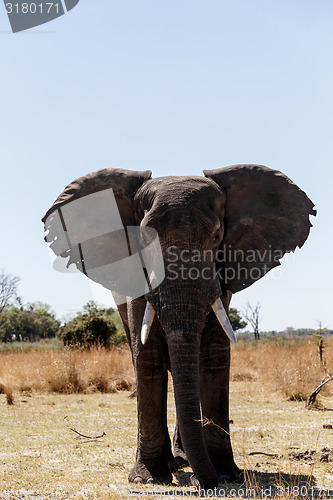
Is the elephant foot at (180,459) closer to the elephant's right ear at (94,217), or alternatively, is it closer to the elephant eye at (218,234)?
the elephant's right ear at (94,217)

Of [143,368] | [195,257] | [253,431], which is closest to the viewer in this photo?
[195,257]

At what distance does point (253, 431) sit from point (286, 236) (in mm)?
3595

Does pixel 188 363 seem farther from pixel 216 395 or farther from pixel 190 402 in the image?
pixel 216 395

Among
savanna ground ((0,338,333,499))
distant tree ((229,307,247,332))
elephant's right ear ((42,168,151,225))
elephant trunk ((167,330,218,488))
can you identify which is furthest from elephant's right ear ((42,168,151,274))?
distant tree ((229,307,247,332))

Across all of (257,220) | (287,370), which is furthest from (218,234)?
(287,370)

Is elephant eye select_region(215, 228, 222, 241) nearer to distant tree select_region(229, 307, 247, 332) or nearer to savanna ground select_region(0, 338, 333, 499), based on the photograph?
savanna ground select_region(0, 338, 333, 499)

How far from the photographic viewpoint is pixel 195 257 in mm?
4930

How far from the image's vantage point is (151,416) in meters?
5.57

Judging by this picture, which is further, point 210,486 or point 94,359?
point 94,359

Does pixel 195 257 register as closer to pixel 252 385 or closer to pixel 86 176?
pixel 86 176

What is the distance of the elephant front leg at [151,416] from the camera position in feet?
18.1

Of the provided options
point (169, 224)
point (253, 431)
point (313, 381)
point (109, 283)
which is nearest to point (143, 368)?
point (109, 283)

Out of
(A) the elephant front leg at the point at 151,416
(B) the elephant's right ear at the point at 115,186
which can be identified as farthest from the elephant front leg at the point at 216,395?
(B) the elephant's right ear at the point at 115,186

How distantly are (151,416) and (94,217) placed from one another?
84.7 inches
